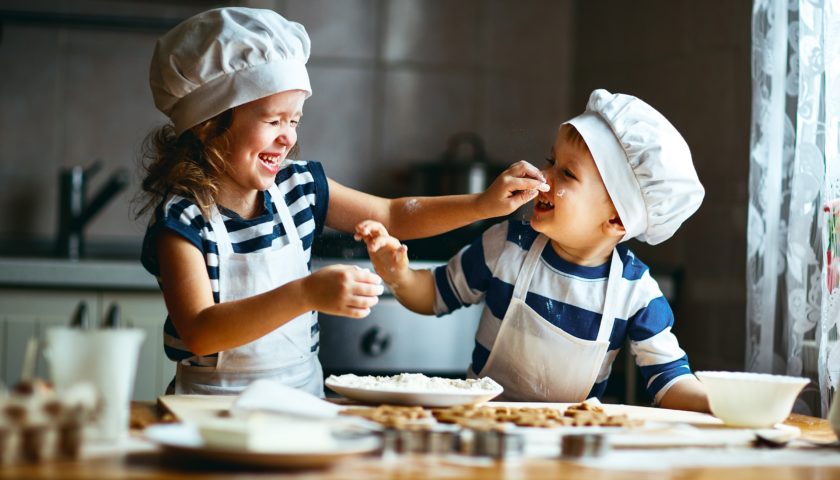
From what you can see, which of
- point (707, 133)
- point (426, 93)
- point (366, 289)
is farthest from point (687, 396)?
point (426, 93)

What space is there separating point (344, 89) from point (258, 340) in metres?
1.52

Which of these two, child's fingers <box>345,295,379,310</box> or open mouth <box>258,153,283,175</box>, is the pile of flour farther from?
open mouth <box>258,153,283,175</box>

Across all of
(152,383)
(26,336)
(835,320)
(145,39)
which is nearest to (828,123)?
(835,320)

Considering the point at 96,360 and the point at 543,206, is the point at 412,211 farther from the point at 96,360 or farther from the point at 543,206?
the point at 96,360

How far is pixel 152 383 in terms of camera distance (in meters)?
2.09

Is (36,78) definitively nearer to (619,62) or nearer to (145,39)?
(145,39)

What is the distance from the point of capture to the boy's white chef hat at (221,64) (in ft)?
4.43

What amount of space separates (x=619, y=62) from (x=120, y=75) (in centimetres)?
140

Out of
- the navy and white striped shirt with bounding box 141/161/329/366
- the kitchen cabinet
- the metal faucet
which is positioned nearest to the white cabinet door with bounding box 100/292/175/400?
the kitchen cabinet

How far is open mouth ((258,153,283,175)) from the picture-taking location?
1.40m

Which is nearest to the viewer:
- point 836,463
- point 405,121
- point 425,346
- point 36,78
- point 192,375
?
point 836,463

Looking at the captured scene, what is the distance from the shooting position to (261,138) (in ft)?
4.54

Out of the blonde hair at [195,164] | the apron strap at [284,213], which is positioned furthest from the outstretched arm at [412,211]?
the blonde hair at [195,164]

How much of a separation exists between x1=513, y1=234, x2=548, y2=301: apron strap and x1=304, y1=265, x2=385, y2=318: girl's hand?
0.41 metres
